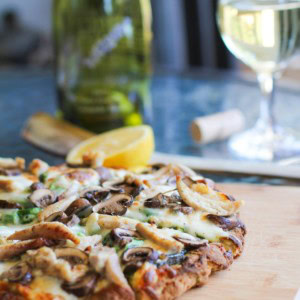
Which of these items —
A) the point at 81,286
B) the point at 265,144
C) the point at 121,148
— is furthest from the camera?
the point at 265,144

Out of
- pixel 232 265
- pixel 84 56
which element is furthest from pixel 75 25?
pixel 232 265

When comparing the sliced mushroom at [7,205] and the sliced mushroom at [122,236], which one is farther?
the sliced mushroom at [7,205]

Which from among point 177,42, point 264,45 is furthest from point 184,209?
point 177,42

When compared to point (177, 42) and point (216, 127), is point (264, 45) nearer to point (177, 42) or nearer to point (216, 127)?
point (216, 127)

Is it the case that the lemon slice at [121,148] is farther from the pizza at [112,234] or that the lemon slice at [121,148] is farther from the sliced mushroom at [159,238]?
the sliced mushroom at [159,238]

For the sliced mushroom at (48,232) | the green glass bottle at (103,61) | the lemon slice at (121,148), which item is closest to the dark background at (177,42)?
the green glass bottle at (103,61)

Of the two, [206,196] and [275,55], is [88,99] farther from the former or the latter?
[206,196]

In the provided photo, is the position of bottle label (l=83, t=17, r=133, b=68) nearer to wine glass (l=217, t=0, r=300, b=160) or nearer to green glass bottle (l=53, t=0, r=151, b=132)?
green glass bottle (l=53, t=0, r=151, b=132)
